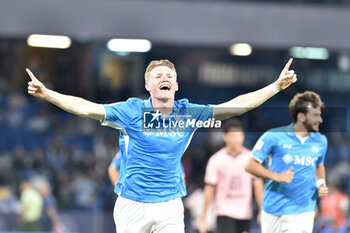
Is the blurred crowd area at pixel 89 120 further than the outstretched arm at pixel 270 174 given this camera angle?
Yes

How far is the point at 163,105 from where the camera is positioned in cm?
599

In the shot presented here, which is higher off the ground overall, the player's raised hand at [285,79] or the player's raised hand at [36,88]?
the player's raised hand at [285,79]

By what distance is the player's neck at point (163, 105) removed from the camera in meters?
5.97

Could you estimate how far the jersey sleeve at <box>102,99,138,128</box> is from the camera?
584cm

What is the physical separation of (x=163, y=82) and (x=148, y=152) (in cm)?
59

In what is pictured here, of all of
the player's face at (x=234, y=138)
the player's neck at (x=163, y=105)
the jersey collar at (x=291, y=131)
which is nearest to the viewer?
the player's neck at (x=163, y=105)

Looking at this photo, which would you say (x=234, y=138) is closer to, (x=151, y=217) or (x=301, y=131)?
(x=301, y=131)

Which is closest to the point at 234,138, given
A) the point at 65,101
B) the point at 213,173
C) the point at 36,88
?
the point at 213,173

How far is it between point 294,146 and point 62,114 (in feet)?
47.7

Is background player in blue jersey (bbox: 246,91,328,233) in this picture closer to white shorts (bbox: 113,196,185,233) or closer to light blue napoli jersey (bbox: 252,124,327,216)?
light blue napoli jersey (bbox: 252,124,327,216)

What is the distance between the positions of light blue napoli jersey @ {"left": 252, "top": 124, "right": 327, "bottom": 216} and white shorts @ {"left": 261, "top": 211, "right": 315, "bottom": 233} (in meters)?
0.05

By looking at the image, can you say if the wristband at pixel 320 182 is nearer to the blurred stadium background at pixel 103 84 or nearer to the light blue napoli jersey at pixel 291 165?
the light blue napoli jersey at pixel 291 165

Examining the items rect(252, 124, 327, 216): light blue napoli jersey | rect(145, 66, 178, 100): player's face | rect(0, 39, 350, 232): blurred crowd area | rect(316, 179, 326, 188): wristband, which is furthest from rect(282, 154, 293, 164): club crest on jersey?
rect(0, 39, 350, 232): blurred crowd area

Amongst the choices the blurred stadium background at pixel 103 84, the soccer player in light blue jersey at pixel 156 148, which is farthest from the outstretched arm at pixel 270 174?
the blurred stadium background at pixel 103 84
